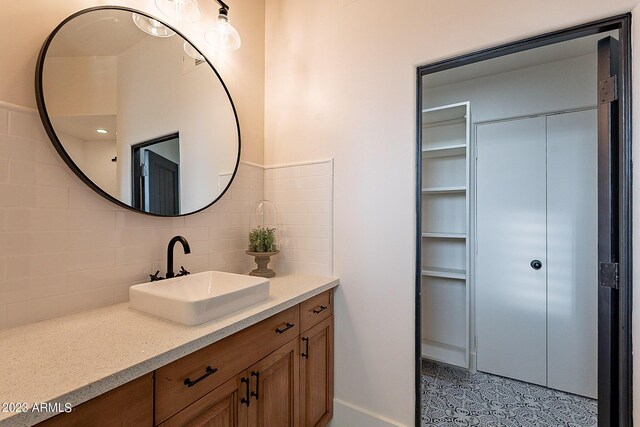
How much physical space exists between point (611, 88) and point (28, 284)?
2280mm

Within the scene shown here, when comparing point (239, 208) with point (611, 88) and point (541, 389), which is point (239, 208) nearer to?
point (611, 88)

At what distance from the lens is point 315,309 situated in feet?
5.00

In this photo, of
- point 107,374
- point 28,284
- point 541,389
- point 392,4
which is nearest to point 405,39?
point 392,4

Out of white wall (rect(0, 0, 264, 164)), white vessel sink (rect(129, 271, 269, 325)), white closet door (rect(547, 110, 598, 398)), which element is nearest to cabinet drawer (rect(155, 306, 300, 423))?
white vessel sink (rect(129, 271, 269, 325))

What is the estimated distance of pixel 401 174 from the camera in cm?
153

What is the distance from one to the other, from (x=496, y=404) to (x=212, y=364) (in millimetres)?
1986

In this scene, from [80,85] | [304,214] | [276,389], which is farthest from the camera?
[304,214]

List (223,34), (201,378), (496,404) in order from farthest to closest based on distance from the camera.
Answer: (496,404) → (223,34) → (201,378)

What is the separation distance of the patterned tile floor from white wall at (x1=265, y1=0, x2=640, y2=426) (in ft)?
1.90

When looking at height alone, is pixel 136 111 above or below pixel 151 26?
below

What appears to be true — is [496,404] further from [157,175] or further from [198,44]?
[198,44]

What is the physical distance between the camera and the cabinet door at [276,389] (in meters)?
1.12

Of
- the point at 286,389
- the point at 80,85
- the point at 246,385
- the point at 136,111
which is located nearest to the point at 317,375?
the point at 286,389

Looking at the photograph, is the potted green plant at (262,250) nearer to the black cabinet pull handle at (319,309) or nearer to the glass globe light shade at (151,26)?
the black cabinet pull handle at (319,309)
